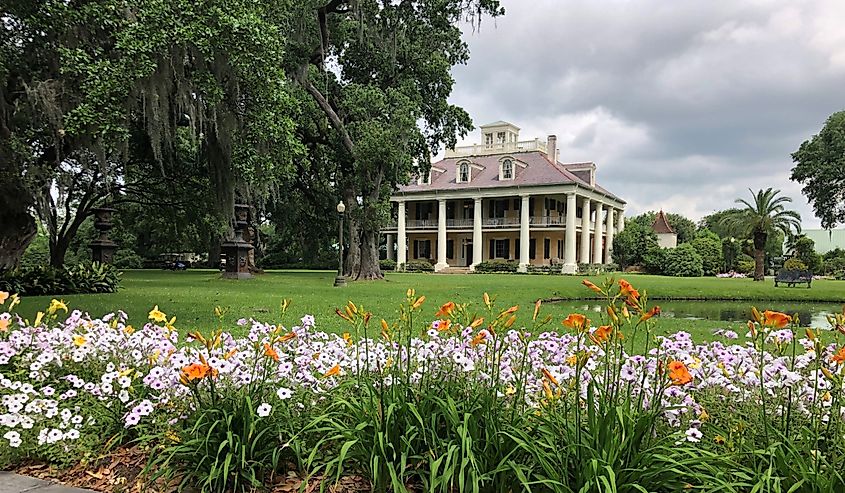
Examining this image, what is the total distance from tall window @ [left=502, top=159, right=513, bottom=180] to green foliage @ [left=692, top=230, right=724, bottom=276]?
43.4 ft

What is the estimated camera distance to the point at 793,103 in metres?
13.1

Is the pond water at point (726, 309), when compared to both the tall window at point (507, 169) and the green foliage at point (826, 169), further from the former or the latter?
the tall window at point (507, 169)

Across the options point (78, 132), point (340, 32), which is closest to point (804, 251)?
point (340, 32)

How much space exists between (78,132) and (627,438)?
718 centimetres

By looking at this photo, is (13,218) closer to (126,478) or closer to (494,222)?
(126,478)

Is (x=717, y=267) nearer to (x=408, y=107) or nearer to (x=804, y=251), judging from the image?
(x=804, y=251)

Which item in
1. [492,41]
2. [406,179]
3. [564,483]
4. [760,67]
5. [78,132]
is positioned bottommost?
[564,483]

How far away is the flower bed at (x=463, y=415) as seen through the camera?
6.91 feet

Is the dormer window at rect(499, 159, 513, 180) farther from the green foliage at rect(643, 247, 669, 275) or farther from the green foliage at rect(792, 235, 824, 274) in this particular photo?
the green foliage at rect(792, 235, 824, 274)

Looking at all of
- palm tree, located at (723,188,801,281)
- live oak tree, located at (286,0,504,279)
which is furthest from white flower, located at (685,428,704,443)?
palm tree, located at (723,188,801,281)

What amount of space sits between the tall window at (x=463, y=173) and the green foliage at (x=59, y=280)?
92.5ft

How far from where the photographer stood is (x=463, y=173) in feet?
132

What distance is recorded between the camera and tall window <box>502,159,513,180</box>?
38250 mm

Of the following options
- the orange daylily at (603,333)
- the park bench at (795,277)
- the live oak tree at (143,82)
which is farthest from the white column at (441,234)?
the orange daylily at (603,333)
